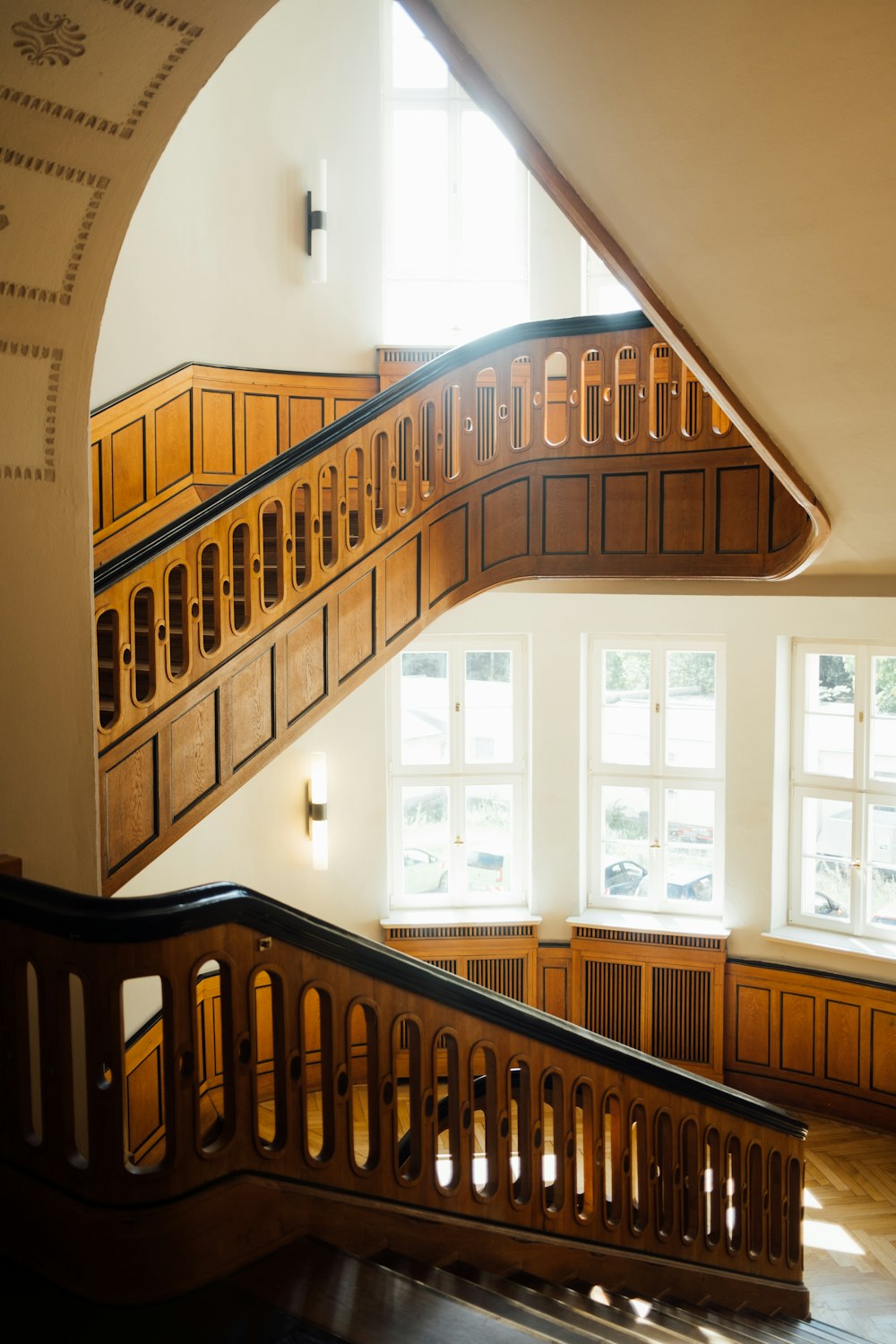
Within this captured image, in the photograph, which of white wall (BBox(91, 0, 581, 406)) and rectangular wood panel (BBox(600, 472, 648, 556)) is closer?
rectangular wood panel (BBox(600, 472, 648, 556))

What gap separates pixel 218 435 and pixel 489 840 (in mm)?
3514

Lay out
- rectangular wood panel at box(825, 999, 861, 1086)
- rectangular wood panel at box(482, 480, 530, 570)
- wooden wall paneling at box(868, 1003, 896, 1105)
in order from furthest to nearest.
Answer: rectangular wood panel at box(825, 999, 861, 1086) → wooden wall paneling at box(868, 1003, 896, 1105) → rectangular wood panel at box(482, 480, 530, 570)

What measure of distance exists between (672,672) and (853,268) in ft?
16.9

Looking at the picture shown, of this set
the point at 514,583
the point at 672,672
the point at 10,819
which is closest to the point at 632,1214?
the point at 10,819

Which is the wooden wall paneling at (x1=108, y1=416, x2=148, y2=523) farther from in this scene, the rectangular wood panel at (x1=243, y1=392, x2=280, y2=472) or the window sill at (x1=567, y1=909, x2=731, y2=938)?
the window sill at (x1=567, y1=909, x2=731, y2=938)

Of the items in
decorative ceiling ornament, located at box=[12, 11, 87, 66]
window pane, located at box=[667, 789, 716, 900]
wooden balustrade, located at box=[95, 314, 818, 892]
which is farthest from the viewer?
window pane, located at box=[667, 789, 716, 900]

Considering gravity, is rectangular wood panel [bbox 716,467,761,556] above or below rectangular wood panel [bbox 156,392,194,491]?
below

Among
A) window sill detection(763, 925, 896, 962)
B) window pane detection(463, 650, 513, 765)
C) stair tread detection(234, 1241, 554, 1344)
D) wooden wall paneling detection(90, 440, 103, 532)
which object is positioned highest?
wooden wall paneling detection(90, 440, 103, 532)

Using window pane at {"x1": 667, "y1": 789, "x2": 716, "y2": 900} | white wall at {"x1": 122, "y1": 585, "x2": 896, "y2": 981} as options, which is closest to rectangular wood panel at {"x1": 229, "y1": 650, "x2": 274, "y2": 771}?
white wall at {"x1": 122, "y1": 585, "x2": 896, "y2": 981}

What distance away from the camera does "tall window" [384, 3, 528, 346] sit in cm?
795

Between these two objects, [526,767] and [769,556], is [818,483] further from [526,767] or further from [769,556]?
[526,767]

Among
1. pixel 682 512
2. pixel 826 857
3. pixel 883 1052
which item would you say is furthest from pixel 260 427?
pixel 883 1052

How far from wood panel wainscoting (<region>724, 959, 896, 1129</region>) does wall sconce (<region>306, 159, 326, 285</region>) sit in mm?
5667

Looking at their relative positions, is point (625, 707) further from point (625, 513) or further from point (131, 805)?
point (131, 805)
